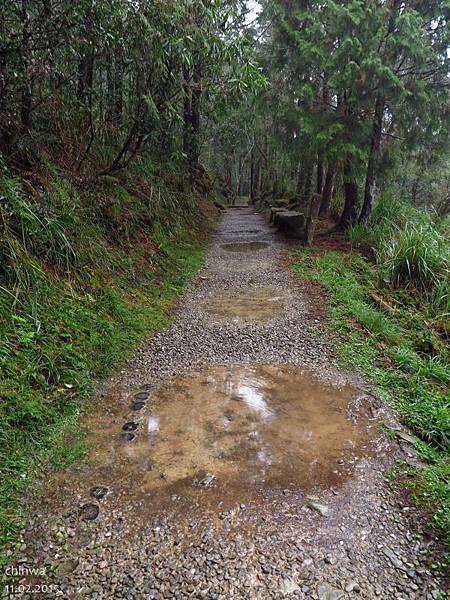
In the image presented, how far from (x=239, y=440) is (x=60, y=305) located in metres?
2.23

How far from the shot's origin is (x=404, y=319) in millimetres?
5039

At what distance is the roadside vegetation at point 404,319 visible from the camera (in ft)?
8.84

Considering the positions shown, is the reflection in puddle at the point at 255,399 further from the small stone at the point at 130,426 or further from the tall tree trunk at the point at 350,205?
the tall tree trunk at the point at 350,205

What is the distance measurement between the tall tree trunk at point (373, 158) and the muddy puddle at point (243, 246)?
2512 mm

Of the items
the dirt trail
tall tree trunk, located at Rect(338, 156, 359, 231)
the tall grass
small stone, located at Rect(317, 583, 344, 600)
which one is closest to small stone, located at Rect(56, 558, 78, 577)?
the dirt trail

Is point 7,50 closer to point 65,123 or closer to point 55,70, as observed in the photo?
point 55,70

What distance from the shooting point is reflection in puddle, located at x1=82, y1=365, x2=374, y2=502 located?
2428mm

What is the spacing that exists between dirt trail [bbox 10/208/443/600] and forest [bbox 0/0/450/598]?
24 cm

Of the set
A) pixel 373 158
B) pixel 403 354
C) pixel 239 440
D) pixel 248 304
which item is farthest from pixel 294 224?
pixel 239 440

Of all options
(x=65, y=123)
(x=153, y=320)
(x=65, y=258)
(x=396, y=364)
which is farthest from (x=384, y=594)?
(x=65, y=123)

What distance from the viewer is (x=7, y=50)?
3863 mm

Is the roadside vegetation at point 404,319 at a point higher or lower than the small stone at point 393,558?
higher

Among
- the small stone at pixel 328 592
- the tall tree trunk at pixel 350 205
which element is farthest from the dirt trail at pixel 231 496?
the tall tree trunk at pixel 350 205

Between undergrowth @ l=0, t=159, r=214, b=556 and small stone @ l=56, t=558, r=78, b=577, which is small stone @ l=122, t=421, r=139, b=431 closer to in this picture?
undergrowth @ l=0, t=159, r=214, b=556
